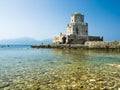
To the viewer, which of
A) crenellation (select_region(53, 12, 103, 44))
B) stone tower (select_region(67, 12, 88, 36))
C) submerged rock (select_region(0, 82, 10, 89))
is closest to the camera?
submerged rock (select_region(0, 82, 10, 89))

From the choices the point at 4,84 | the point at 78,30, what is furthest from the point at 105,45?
the point at 4,84

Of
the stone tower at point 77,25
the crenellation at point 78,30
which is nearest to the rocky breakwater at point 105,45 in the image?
the crenellation at point 78,30

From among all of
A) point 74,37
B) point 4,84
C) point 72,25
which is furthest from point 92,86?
point 72,25

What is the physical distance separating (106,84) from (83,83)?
3.94ft

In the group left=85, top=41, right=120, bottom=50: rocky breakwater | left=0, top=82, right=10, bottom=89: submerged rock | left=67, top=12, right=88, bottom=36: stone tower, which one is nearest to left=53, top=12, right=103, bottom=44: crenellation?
left=67, top=12, right=88, bottom=36: stone tower

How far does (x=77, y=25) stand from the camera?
71938 millimetres

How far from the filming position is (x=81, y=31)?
7319cm

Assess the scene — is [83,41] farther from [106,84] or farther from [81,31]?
[106,84]

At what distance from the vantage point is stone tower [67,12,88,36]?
7200 centimetres

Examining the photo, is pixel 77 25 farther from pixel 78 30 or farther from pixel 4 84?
pixel 4 84

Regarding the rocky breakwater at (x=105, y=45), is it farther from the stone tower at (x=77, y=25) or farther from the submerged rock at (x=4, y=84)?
the submerged rock at (x=4, y=84)

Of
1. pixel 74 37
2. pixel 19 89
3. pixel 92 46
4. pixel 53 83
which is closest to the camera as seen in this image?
pixel 19 89

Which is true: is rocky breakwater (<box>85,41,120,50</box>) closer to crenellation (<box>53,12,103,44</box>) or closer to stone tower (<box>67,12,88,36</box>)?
crenellation (<box>53,12,103,44</box>)

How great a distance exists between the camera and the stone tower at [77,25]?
2835 inches
